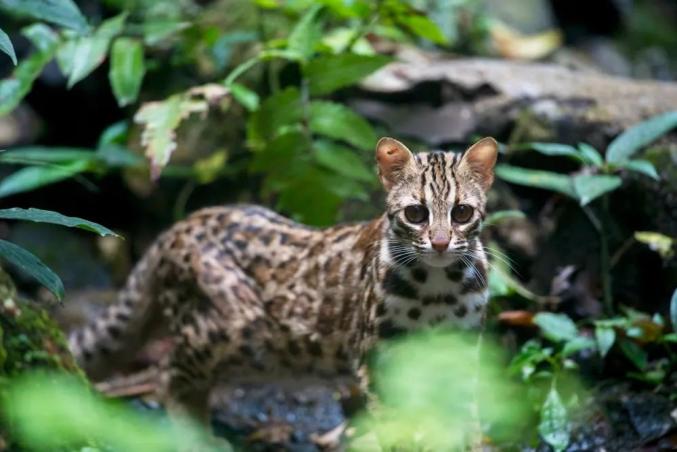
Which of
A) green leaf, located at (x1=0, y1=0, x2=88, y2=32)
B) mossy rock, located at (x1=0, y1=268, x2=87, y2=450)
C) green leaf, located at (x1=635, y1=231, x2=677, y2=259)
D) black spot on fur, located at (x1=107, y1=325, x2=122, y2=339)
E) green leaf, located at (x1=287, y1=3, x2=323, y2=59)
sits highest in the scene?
green leaf, located at (x1=287, y1=3, x2=323, y2=59)

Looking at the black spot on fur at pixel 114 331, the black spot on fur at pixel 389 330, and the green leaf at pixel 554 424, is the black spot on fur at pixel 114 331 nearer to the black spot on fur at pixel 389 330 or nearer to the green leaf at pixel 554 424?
the black spot on fur at pixel 389 330

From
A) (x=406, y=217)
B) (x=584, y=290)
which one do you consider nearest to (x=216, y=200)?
(x=584, y=290)

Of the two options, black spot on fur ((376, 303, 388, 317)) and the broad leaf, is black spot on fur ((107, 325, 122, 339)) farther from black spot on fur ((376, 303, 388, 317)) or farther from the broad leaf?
black spot on fur ((376, 303, 388, 317))

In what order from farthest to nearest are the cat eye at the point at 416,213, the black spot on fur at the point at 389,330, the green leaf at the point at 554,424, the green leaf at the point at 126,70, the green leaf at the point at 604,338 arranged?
the green leaf at the point at 126,70
the green leaf at the point at 604,338
the green leaf at the point at 554,424
the black spot on fur at the point at 389,330
the cat eye at the point at 416,213

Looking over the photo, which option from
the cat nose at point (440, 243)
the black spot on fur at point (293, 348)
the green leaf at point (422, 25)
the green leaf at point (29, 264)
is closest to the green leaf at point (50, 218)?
the green leaf at point (29, 264)

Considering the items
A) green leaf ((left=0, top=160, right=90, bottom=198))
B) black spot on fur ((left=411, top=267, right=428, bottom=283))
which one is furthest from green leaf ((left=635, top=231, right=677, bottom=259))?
green leaf ((left=0, top=160, right=90, bottom=198))

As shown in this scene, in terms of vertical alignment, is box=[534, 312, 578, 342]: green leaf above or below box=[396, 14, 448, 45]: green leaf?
below

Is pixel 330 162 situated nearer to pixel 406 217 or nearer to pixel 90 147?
pixel 406 217
